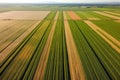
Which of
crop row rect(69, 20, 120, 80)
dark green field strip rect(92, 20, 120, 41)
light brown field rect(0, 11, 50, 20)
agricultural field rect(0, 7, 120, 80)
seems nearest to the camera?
agricultural field rect(0, 7, 120, 80)

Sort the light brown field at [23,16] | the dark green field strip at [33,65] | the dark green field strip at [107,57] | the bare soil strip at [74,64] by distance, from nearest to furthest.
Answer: the dark green field strip at [33,65], the bare soil strip at [74,64], the dark green field strip at [107,57], the light brown field at [23,16]

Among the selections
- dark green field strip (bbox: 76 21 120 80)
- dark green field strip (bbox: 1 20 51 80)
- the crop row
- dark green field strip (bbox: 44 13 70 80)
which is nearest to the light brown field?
dark green field strip (bbox: 1 20 51 80)

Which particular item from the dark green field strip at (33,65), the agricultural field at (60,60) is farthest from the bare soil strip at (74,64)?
the dark green field strip at (33,65)

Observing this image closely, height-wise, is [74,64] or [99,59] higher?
[74,64]

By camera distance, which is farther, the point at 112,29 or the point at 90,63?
the point at 112,29

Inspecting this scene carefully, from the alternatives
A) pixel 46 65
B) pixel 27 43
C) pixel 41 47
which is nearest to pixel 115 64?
pixel 46 65

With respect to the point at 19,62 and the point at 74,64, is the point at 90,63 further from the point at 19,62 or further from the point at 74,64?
the point at 19,62

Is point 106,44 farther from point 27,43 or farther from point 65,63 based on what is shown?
point 27,43

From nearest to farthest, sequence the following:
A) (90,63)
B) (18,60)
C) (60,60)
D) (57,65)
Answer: (57,65), (90,63), (60,60), (18,60)

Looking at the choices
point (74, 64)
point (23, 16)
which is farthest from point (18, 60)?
point (23, 16)

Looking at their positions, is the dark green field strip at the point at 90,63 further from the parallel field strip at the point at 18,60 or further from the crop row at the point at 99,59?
the parallel field strip at the point at 18,60

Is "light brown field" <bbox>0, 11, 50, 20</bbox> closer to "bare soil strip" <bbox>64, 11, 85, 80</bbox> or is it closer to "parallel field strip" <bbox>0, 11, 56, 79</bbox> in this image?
"parallel field strip" <bbox>0, 11, 56, 79</bbox>
